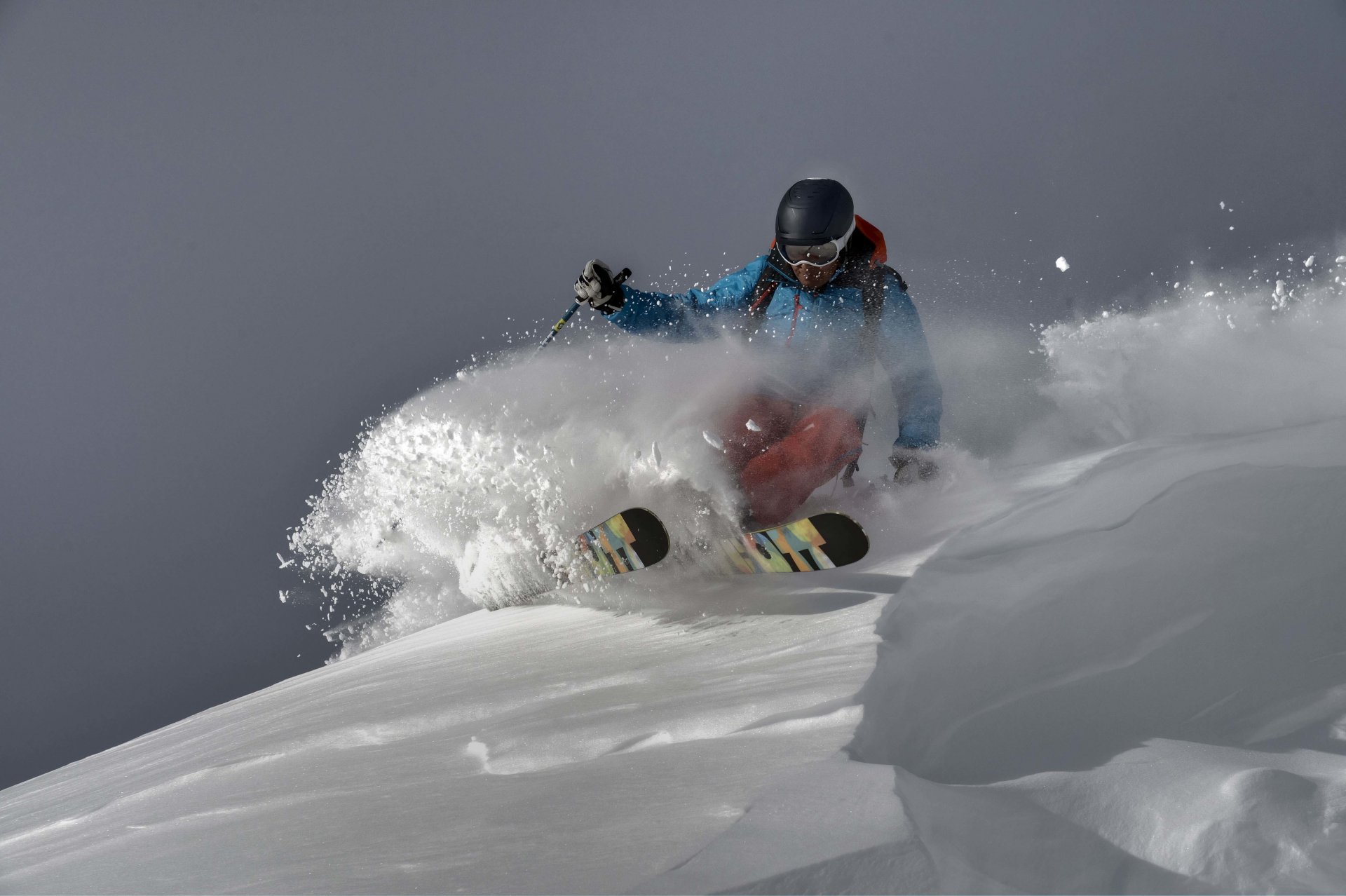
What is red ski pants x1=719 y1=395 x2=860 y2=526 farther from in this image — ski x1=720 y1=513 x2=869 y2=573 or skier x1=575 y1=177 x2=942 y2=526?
ski x1=720 y1=513 x2=869 y2=573

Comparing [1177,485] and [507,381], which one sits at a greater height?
[507,381]

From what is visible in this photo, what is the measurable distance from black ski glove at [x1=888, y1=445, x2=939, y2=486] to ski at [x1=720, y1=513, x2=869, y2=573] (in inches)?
23.0

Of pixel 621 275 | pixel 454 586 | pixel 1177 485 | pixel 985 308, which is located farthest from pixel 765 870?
pixel 454 586

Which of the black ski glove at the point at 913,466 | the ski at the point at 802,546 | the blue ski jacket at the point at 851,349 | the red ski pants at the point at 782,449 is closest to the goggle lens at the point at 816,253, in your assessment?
the blue ski jacket at the point at 851,349

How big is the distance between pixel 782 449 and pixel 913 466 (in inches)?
19.7

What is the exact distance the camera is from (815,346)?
2549 millimetres

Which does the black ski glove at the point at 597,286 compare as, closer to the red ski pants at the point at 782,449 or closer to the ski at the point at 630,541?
the red ski pants at the point at 782,449

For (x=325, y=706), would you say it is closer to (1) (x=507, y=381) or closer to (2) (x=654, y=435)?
(2) (x=654, y=435)

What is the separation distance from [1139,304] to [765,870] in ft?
14.4

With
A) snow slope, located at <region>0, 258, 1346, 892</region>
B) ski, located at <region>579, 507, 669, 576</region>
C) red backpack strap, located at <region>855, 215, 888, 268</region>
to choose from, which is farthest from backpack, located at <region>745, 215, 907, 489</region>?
ski, located at <region>579, 507, 669, 576</region>

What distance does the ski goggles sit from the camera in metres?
2.43

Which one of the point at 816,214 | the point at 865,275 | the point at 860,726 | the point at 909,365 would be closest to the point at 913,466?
the point at 909,365

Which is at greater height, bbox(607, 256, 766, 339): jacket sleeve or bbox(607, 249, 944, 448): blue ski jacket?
bbox(607, 256, 766, 339): jacket sleeve

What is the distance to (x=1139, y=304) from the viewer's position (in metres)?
4.21
